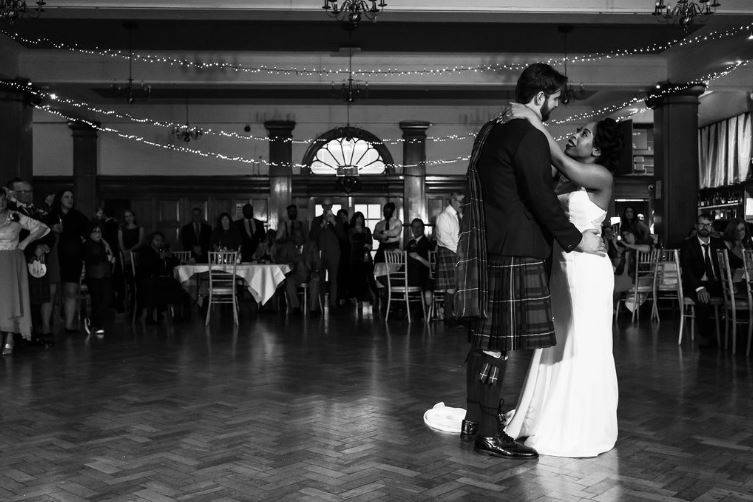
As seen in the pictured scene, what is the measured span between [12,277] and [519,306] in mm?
4831

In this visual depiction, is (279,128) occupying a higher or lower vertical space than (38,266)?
higher

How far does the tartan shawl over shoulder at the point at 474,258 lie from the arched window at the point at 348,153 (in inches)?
478

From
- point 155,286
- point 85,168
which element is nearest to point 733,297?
point 155,286

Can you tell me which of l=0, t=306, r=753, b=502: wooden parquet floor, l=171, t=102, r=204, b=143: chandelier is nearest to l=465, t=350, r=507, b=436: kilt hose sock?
l=0, t=306, r=753, b=502: wooden parquet floor

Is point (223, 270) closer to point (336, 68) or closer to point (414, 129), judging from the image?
point (336, 68)

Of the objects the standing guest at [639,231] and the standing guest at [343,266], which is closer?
the standing guest at [639,231]

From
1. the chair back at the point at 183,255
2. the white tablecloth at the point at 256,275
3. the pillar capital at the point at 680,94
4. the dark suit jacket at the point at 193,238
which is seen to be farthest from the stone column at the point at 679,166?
the dark suit jacket at the point at 193,238

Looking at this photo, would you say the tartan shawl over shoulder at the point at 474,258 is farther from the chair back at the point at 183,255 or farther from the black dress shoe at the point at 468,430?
the chair back at the point at 183,255

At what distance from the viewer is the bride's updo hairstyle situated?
122 inches

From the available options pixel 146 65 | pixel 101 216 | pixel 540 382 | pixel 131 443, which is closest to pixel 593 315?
pixel 540 382

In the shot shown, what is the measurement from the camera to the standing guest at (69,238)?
7.57m

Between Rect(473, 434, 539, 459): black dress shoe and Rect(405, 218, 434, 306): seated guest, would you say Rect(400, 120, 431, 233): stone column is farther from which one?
Rect(473, 434, 539, 459): black dress shoe

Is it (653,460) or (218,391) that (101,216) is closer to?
(218,391)

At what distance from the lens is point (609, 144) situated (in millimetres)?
3107
